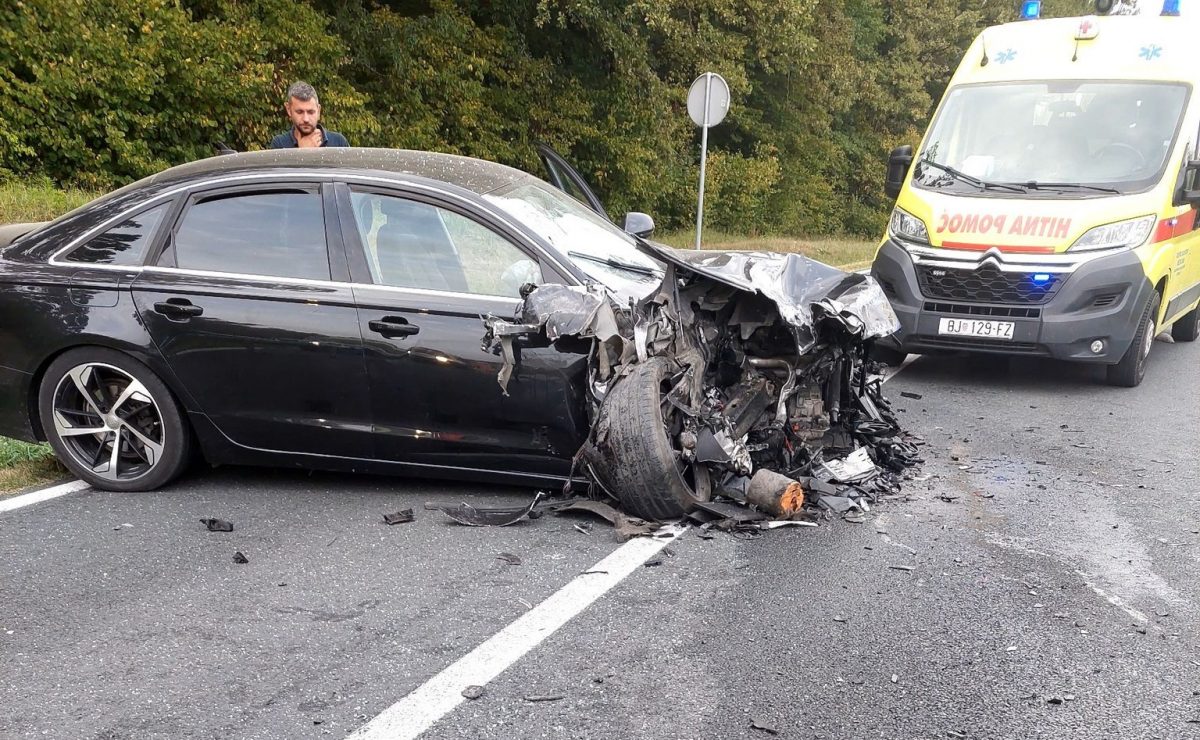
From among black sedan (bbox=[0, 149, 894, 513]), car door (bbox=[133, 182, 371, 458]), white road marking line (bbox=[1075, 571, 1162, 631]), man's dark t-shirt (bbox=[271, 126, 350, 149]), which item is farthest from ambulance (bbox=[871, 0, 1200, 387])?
car door (bbox=[133, 182, 371, 458])

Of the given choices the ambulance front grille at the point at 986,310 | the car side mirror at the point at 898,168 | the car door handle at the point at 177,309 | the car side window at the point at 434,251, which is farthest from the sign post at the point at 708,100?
the car door handle at the point at 177,309

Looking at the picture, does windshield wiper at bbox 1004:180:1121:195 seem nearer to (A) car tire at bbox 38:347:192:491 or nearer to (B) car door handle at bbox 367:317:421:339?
(B) car door handle at bbox 367:317:421:339

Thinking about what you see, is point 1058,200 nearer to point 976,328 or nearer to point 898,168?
point 976,328

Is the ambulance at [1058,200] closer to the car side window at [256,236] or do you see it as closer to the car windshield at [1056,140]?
the car windshield at [1056,140]

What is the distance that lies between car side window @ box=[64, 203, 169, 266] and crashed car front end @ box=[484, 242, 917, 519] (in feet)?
6.01

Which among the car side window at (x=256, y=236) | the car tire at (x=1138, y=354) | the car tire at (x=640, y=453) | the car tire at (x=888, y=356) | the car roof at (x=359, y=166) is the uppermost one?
the car roof at (x=359, y=166)

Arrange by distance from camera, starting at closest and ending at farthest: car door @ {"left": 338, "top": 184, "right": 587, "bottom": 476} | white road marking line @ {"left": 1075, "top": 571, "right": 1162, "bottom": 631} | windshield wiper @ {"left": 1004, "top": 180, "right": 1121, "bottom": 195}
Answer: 1. white road marking line @ {"left": 1075, "top": 571, "right": 1162, "bottom": 631}
2. car door @ {"left": 338, "top": 184, "right": 587, "bottom": 476}
3. windshield wiper @ {"left": 1004, "top": 180, "right": 1121, "bottom": 195}

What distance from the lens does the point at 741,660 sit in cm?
327

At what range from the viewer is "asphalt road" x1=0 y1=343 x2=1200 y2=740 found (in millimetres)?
2947

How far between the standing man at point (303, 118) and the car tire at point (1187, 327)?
8.31 meters

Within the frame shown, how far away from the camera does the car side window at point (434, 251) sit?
4.51m

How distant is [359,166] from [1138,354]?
235 inches

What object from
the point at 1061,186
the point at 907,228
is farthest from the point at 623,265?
the point at 1061,186

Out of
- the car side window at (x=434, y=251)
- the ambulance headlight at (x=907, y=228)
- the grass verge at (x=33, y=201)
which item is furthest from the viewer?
the grass verge at (x=33, y=201)
